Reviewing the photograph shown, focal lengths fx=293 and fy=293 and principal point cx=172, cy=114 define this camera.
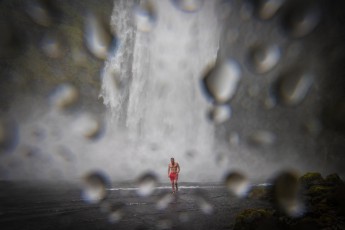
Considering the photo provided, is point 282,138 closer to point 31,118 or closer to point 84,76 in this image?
point 84,76

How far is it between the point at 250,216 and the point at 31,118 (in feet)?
80.7

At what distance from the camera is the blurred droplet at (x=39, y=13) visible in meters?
25.9

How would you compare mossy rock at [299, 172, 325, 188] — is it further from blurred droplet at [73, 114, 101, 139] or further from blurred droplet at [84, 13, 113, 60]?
blurred droplet at [84, 13, 113, 60]

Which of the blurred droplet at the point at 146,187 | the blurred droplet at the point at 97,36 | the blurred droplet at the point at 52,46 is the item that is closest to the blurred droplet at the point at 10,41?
the blurred droplet at the point at 52,46

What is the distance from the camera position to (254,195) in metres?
13.2

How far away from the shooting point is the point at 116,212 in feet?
29.3

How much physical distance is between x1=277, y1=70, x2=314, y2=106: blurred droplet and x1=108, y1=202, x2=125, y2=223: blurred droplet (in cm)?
1982

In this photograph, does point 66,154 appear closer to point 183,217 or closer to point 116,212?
point 116,212

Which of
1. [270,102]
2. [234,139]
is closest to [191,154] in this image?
[234,139]

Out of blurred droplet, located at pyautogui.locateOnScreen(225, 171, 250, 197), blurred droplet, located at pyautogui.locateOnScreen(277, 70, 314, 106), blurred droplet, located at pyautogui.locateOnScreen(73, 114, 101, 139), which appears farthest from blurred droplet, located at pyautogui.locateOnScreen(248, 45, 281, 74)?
blurred droplet, located at pyautogui.locateOnScreen(73, 114, 101, 139)

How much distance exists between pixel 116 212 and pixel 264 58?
92.1ft

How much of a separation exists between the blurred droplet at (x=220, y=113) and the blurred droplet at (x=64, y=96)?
57.1 ft

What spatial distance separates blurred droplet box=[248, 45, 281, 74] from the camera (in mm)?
29980

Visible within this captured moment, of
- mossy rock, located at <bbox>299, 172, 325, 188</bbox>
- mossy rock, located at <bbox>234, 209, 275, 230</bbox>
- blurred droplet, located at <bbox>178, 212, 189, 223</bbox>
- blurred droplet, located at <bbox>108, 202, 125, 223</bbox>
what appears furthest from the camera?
mossy rock, located at <bbox>299, 172, 325, 188</bbox>
